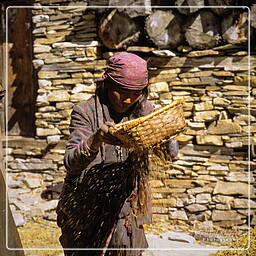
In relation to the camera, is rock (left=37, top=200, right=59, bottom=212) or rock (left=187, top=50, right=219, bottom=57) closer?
rock (left=187, top=50, right=219, bottom=57)

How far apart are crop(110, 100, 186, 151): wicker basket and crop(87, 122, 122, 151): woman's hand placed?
26mm

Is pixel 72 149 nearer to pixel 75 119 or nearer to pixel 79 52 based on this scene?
pixel 75 119

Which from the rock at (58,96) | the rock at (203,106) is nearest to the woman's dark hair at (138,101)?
the rock at (203,106)

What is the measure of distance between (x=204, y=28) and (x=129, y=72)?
3.13 meters

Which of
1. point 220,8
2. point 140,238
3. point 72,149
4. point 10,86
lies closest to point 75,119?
point 72,149

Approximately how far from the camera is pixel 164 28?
17.2ft

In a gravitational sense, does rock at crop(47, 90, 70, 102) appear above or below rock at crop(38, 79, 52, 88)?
below

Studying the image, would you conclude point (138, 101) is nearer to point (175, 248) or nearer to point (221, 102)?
point (175, 248)

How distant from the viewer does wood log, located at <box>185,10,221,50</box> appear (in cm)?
514

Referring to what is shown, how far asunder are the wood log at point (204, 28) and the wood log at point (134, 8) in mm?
447

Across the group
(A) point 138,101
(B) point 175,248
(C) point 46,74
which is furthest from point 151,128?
(C) point 46,74

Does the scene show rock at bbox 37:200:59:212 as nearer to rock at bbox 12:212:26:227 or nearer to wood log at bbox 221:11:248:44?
rock at bbox 12:212:26:227

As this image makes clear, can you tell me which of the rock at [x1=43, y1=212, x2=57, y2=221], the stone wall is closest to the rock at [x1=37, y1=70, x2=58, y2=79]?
the stone wall

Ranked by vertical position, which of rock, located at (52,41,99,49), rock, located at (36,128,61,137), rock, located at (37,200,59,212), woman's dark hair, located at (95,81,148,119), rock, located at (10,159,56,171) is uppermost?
woman's dark hair, located at (95,81,148,119)
